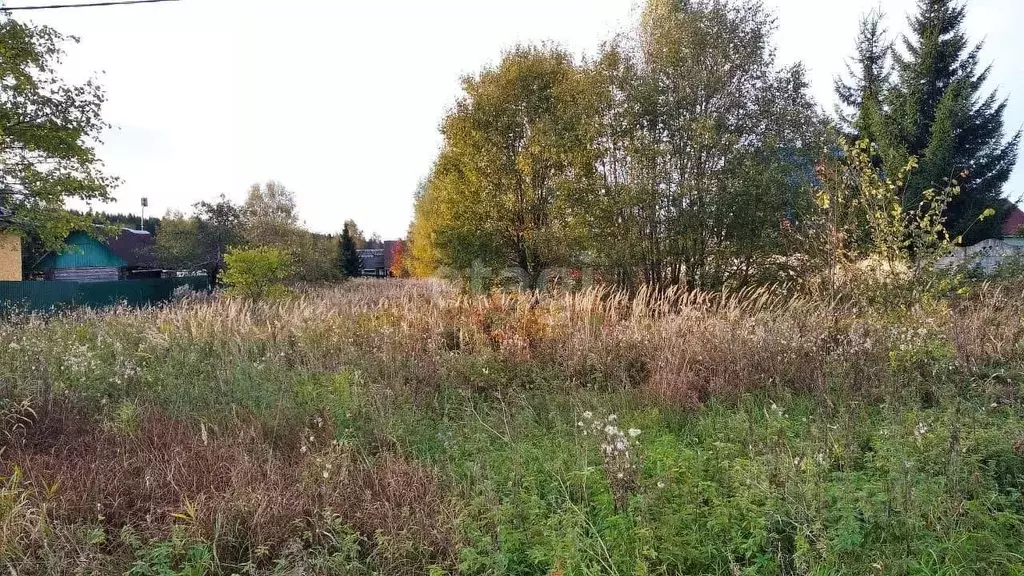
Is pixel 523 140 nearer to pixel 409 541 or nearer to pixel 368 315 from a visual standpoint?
pixel 368 315

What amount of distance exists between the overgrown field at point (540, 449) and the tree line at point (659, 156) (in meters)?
3.61

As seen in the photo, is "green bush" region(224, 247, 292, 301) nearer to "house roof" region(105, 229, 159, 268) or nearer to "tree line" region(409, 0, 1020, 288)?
"tree line" region(409, 0, 1020, 288)

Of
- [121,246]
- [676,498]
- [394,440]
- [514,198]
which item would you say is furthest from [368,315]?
[121,246]

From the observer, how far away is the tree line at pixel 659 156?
420 inches

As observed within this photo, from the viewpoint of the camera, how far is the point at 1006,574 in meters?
2.06

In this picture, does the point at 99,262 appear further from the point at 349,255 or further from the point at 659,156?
the point at 659,156

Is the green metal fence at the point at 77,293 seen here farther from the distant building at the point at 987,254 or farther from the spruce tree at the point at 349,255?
the spruce tree at the point at 349,255

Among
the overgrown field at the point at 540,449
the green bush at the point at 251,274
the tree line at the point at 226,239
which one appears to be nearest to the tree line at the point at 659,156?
the overgrown field at the point at 540,449

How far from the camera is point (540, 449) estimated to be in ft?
11.6

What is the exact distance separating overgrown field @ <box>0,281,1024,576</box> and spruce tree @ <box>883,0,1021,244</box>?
13.8 m

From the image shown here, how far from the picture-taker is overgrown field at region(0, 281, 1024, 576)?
2340 millimetres

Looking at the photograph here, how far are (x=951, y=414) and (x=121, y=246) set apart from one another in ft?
133

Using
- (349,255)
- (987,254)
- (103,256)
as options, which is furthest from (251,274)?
(349,255)

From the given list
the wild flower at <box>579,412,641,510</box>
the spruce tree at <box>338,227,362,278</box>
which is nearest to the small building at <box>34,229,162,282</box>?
the spruce tree at <box>338,227,362,278</box>
